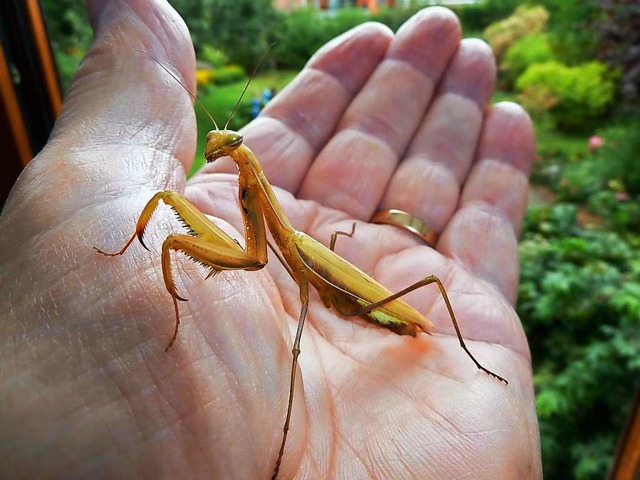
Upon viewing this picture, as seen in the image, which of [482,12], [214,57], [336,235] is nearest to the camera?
[336,235]

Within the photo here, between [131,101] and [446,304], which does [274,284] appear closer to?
[446,304]

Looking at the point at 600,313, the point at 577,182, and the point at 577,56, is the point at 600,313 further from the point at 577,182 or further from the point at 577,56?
the point at 577,56

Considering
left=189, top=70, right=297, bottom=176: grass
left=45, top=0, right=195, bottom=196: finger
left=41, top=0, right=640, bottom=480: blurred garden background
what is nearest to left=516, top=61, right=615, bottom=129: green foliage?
left=41, top=0, right=640, bottom=480: blurred garden background

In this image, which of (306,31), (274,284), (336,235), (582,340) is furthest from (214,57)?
(582,340)

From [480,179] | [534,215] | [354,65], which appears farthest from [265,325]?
[534,215]

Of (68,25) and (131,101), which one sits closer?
(131,101)

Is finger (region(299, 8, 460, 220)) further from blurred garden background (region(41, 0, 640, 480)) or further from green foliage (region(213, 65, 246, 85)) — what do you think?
green foliage (region(213, 65, 246, 85))
